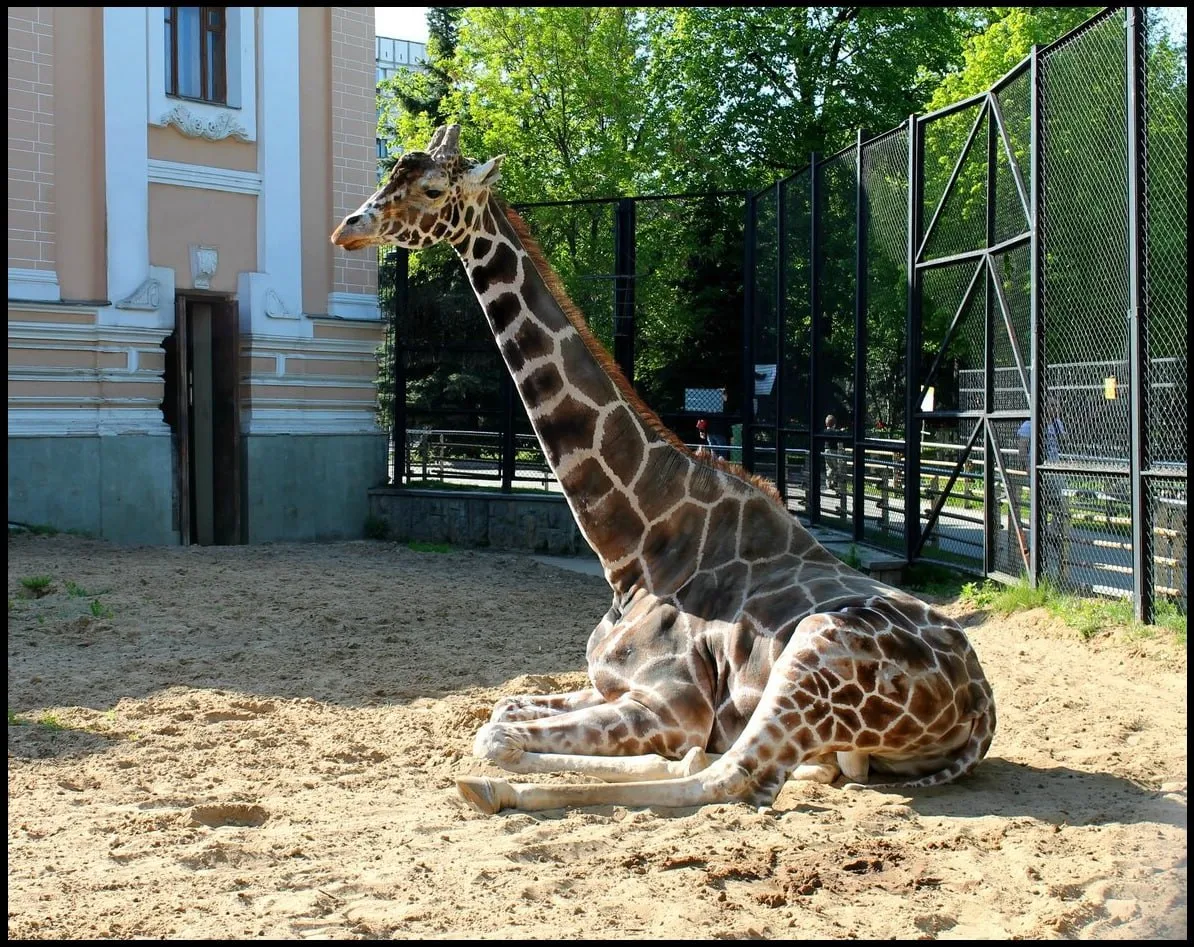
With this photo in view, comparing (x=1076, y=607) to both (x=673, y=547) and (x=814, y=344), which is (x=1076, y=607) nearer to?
(x=673, y=547)

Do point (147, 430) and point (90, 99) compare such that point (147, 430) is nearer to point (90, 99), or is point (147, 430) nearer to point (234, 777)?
point (90, 99)

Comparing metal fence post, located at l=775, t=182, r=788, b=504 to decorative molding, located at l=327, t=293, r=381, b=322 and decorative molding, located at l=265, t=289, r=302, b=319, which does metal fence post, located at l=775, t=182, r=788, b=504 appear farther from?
decorative molding, located at l=265, t=289, r=302, b=319

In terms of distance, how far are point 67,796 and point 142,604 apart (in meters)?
4.73

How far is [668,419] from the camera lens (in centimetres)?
1459

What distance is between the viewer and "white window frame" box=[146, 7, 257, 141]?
14.5 meters

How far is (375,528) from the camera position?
15781 mm

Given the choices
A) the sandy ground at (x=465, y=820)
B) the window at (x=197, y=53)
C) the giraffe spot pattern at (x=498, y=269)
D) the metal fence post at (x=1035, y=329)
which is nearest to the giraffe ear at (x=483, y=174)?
the giraffe spot pattern at (x=498, y=269)

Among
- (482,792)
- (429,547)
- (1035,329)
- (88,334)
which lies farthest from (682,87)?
(482,792)

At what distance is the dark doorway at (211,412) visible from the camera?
50.1ft

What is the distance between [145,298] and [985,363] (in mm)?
9509

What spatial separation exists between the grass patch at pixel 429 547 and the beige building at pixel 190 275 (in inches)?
58.4

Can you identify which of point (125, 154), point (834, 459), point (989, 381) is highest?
point (125, 154)

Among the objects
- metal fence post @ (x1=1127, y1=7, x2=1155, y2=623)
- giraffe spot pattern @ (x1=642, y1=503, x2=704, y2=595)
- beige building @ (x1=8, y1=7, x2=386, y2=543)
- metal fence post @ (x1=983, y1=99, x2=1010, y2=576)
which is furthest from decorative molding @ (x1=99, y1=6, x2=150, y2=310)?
metal fence post @ (x1=1127, y1=7, x2=1155, y2=623)

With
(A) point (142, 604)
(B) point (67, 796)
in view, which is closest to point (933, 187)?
(A) point (142, 604)
